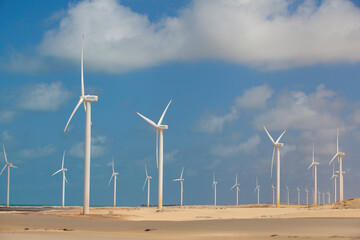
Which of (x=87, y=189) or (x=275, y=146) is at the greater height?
(x=275, y=146)

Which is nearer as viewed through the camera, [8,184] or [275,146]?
[275,146]

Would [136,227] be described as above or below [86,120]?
below

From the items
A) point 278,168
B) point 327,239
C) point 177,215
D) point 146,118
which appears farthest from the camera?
point 278,168

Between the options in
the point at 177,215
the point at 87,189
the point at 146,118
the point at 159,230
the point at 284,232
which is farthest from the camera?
the point at 146,118

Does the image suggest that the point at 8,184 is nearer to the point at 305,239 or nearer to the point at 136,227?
the point at 136,227

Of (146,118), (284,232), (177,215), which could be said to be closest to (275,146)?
(146,118)

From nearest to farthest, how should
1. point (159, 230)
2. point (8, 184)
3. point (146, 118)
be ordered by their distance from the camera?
point (159, 230) → point (146, 118) → point (8, 184)

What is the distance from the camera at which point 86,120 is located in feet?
199

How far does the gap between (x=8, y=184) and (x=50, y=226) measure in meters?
106

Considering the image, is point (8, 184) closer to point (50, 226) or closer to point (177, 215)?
point (177, 215)

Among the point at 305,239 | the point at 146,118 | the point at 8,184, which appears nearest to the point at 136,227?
the point at 305,239

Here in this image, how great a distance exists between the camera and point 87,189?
196 ft

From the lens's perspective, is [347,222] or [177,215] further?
[177,215]

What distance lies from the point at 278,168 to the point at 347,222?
69.8 meters
